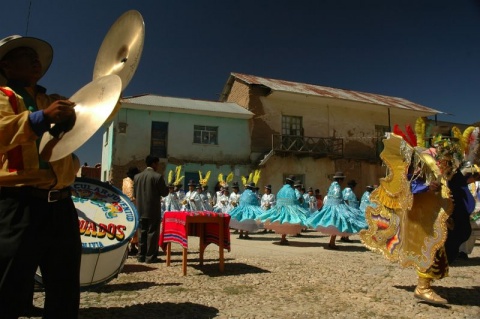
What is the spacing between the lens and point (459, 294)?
4.52m

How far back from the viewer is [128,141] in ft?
63.9

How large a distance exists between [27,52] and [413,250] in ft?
13.4

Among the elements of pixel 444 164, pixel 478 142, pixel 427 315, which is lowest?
pixel 427 315

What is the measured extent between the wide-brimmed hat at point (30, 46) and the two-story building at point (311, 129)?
18.7 m

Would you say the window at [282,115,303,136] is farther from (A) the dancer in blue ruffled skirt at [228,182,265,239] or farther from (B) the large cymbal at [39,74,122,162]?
(B) the large cymbal at [39,74,122,162]

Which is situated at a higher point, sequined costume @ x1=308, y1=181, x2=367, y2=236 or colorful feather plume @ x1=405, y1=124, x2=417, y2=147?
colorful feather plume @ x1=405, y1=124, x2=417, y2=147

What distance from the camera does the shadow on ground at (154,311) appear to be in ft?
11.6

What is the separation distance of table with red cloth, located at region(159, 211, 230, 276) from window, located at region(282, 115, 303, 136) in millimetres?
17137

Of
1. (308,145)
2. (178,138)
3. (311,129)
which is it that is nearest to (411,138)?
(178,138)

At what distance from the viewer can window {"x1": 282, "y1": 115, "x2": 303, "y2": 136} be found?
74.7 feet

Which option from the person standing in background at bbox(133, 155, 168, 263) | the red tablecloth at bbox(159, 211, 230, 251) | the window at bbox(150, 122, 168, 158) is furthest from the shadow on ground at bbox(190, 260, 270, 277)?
the window at bbox(150, 122, 168, 158)

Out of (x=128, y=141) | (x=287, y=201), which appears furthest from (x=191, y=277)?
(x=128, y=141)

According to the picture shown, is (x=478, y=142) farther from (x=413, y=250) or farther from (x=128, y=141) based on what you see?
(x=128, y=141)

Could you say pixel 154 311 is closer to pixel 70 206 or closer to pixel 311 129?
pixel 70 206
